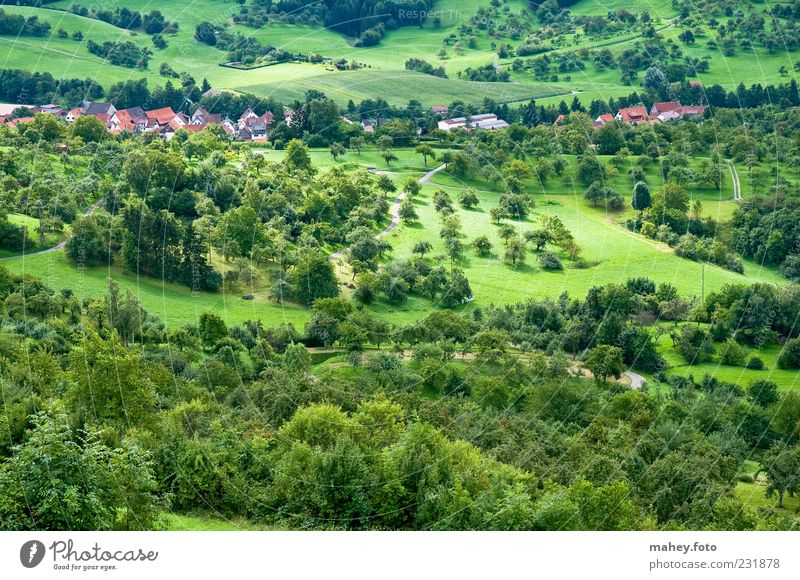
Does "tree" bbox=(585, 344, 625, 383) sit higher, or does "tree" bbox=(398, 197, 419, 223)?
"tree" bbox=(398, 197, 419, 223)

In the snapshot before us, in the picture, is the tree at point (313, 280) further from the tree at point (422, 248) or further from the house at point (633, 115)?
the house at point (633, 115)

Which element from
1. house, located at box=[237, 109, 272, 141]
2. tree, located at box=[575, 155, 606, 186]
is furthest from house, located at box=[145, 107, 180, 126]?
tree, located at box=[575, 155, 606, 186]

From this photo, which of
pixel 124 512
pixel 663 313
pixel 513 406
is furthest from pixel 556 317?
pixel 124 512

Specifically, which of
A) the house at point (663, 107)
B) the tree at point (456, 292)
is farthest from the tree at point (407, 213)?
the house at point (663, 107)

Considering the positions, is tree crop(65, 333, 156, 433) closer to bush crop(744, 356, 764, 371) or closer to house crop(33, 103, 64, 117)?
bush crop(744, 356, 764, 371)

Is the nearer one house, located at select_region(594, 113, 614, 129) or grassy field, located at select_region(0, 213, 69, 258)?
grassy field, located at select_region(0, 213, 69, 258)

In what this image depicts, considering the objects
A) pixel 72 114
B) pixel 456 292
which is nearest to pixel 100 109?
pixel 72 114

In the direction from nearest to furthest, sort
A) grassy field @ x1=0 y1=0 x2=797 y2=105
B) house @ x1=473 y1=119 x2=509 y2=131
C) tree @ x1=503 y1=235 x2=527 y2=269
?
tree @ x1=503 y1=235 x2=527 y2=269, house @ x1=473 y1=119 x2=509 y2=131, grassy field @ x1=0 y1=0 x2=797 y2=105
